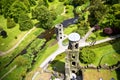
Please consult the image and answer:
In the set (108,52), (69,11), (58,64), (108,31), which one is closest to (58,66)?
(58,64)

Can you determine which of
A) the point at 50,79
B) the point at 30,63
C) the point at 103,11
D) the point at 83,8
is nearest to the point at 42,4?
the point at 83,8

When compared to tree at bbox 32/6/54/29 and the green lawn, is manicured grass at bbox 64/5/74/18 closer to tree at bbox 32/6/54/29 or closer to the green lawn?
tree at bbox 32/6/54/29

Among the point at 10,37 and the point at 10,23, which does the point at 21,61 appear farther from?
the point at 10,23

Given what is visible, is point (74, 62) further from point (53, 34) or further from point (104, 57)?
point (53, 34)

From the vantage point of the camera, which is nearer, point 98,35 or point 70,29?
point 98,35

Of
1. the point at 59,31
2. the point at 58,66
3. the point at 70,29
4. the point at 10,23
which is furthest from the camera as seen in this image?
the point at 10,23

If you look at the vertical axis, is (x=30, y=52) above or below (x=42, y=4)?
below

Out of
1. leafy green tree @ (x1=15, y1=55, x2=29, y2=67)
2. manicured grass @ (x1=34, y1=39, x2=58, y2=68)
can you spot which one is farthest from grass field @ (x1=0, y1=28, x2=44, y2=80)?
manicured grass @ (x1=34, y1=39, x2=58, y2=68)

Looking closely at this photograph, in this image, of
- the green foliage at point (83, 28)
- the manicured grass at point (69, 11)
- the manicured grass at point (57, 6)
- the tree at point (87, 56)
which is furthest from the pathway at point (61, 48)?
the manicured grass at point (57, 6)

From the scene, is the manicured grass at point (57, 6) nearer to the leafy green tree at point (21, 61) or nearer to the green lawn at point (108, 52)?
the green lawn at point (108, 52)
